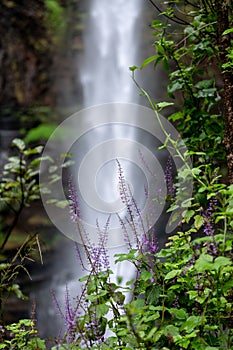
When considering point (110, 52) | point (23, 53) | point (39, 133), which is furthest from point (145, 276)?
point (23, 53)

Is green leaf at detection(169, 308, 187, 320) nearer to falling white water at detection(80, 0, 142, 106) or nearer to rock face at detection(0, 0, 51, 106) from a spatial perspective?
falling white water at detection(80, 0, 142, 106)

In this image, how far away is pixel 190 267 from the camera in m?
1.35

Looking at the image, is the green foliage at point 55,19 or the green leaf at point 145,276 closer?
the green leaf at point 145,276

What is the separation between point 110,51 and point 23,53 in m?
1.48

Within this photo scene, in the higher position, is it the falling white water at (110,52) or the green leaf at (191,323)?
the falling white water at (110,52)

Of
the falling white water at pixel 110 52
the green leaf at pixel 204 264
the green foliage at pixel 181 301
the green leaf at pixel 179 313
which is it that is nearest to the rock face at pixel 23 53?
the falling white water at pixel 110 52

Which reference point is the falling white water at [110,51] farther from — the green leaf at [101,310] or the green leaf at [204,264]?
the green leaf at [204,264]

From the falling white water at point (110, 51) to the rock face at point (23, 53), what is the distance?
74cm

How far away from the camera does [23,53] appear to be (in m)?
7.80

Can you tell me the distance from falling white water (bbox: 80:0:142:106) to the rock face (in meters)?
0.74

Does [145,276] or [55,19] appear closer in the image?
[145,276]

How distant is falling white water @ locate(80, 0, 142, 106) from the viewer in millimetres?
7395

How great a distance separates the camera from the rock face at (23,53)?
→ 303 inches

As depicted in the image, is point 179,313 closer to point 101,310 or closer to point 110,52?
point 101,310
